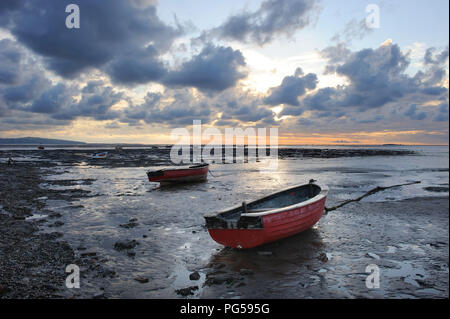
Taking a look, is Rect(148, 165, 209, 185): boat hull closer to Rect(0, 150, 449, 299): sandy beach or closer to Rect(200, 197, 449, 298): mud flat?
Rect(0, 150, 449, 299): sandy beach

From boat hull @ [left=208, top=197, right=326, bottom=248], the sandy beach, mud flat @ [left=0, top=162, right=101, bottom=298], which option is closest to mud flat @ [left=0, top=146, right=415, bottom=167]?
mud flat @ [left=0, top=162, right=101, bottom=298]

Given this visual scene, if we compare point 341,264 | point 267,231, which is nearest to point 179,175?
point 267,231

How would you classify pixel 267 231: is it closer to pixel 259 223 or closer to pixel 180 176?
pixel 259 223

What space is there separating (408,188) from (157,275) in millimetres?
22705

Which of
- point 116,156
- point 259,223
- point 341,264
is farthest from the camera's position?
point 116,156

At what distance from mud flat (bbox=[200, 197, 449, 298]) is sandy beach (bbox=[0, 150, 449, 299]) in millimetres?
28

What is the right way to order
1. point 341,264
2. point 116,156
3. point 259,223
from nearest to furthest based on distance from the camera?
point 341,264
point 259,223
point 116,156

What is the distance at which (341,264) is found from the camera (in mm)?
8531

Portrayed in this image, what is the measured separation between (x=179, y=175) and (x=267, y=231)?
697 inches

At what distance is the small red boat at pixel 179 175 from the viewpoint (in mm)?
24438

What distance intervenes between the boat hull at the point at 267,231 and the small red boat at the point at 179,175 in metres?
16.1

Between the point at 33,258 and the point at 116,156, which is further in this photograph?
the point at 116,156
